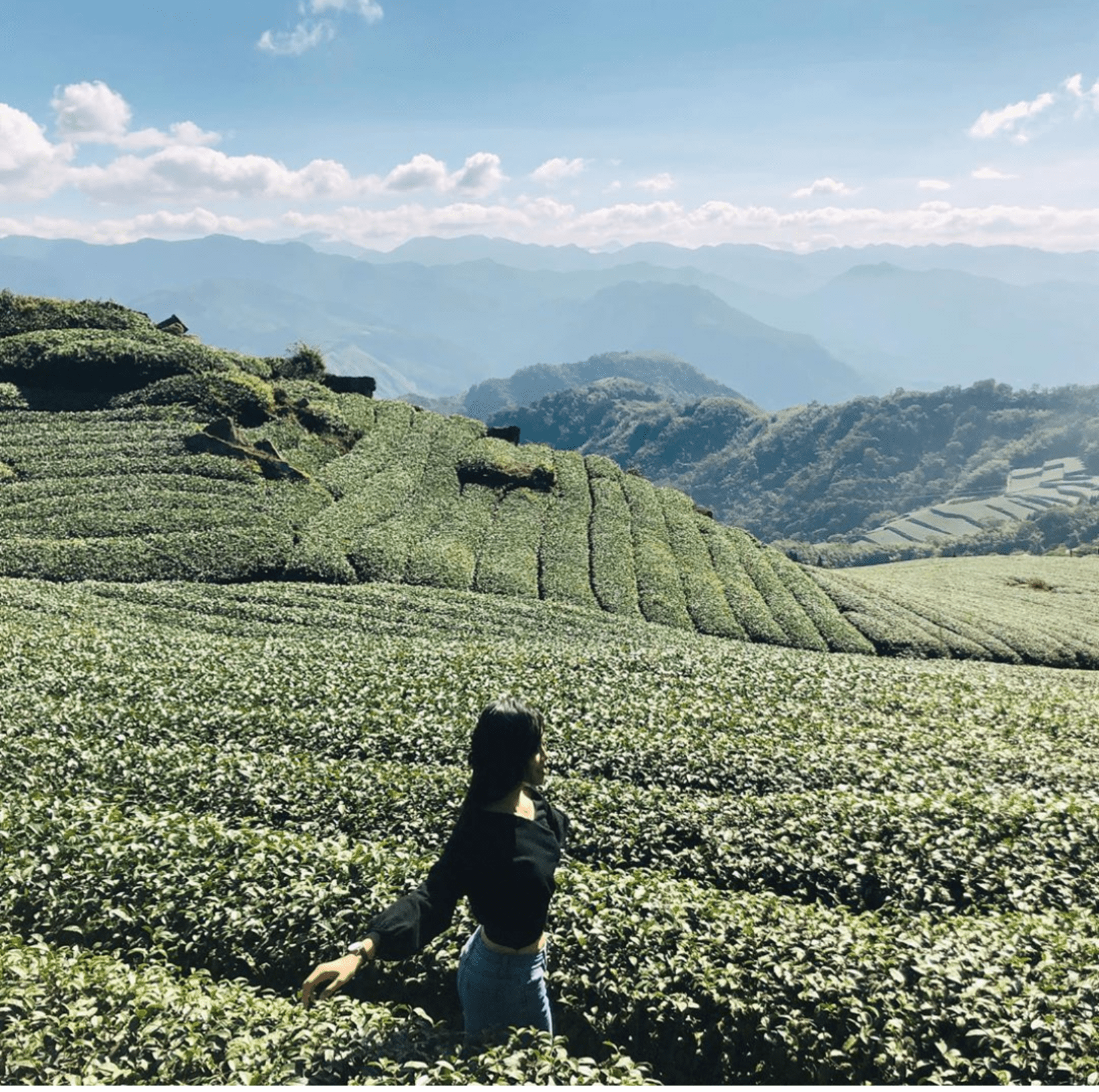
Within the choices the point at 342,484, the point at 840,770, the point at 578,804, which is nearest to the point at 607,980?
the point at 578,804

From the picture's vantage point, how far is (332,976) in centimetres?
600

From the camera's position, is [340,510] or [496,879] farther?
[340,510]

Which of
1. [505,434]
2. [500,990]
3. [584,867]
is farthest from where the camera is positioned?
[505,434]

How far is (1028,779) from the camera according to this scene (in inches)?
717

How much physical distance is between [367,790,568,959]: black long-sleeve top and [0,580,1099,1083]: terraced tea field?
38.2 inches

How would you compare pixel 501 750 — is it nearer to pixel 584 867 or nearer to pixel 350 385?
pixel 584 867

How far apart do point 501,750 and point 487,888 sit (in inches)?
45.8

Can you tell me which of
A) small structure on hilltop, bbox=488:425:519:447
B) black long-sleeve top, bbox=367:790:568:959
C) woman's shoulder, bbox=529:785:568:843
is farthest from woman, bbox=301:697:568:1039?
small structure on hilltop, bbox=488:425:519:447

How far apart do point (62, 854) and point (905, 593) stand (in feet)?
234

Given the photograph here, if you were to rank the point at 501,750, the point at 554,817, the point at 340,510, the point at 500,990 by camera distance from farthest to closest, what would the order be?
1. the point at 340,510
2. the point at 554,817
3. the point at 500,990
4. the point at 501,750

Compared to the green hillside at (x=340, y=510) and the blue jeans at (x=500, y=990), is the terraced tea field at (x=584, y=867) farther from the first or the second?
the green hillside at (x=340, y=510)

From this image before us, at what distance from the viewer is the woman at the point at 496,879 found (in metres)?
6.25

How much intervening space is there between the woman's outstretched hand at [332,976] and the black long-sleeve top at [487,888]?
9.3 inches

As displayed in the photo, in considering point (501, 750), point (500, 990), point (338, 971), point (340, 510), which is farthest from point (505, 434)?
point (338, 971)
